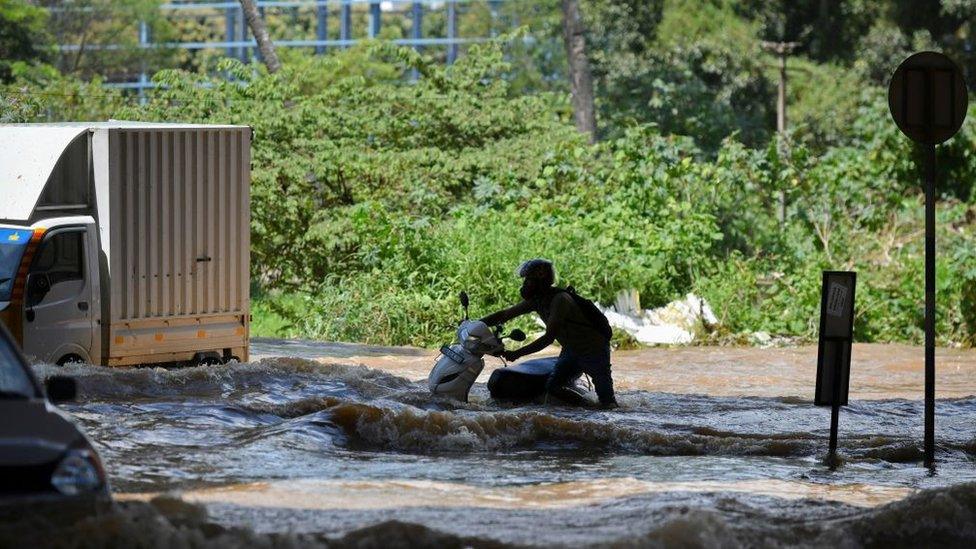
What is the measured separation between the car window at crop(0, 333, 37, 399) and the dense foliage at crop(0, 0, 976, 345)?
1424 cm

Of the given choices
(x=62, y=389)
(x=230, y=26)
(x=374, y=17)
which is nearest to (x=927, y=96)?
(x=62, y=389)

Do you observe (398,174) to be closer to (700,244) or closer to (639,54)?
(700,244)

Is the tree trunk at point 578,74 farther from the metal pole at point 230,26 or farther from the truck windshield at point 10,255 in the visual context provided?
the metal pole at point 230,26

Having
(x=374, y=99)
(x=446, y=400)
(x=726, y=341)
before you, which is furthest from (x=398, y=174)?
(x=446, y=400)

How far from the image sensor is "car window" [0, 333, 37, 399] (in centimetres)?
744

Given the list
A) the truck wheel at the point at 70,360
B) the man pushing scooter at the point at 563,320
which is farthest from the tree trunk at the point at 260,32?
the man pushing scooter at the point at 563,320

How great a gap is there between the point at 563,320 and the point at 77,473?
7200mm

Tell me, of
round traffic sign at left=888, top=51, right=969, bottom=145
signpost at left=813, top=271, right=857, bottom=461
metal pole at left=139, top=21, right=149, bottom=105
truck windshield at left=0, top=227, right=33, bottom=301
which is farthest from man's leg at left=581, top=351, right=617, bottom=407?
metal pole at left=139, top=21, right=149, bottom=105

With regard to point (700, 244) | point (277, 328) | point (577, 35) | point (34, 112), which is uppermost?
point (577, 35)

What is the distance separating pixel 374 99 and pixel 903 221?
30.7 ft

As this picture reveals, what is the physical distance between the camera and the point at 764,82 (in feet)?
149

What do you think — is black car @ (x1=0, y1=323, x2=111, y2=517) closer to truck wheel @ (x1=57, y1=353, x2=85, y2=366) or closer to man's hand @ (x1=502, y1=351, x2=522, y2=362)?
man's hand @ (x1=502, y1=351, x2=522, y2=362)

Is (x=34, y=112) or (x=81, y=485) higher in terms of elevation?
(x=34, y=112)

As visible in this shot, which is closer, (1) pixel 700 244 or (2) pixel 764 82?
(1) pixel 700 244
